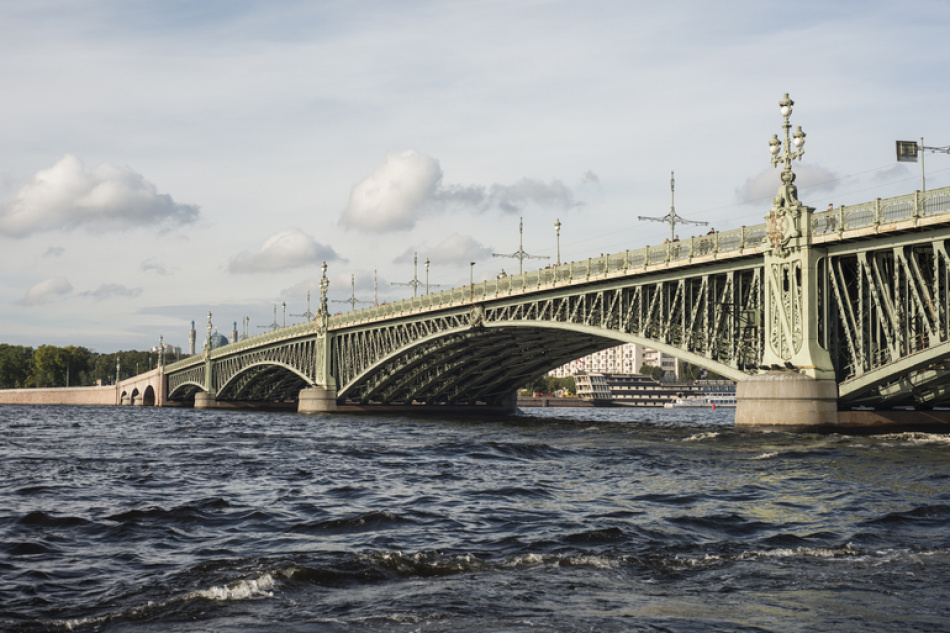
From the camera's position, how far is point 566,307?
58688mm

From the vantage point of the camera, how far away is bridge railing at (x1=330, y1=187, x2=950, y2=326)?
121 ft

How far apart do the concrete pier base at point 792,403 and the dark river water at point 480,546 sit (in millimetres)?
10007

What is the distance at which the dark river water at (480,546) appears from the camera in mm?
9844

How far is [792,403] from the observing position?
39344 mm

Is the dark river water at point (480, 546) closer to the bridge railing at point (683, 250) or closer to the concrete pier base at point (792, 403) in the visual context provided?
the concrete pier base at point (792, 403)

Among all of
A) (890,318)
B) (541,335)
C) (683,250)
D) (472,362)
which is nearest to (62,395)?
(472,362)

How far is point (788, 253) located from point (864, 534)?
93.3ft

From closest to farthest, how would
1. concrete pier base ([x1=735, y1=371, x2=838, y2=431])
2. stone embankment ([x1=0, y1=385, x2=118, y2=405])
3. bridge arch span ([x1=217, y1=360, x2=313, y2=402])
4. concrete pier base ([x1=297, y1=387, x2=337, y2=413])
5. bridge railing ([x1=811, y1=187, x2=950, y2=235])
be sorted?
bridge railing ([x1=811, y1=187, x2=950, y2=235]), concrete pier base ([x1=735, y1=371, x2=838, y2=431]), concrete pier base ([x1=297, y1=387, x2=337, y2=413]), bridge arch span ([x1=217, y1=360, x2=313, y2=402]), stone embankment ([x1=0, y1=385, x2=118, y2=405])

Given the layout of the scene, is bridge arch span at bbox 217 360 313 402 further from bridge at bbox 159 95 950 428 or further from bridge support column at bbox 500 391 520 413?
bridge at bbox 159 95 950 428

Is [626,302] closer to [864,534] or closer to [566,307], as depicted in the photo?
[566,307]

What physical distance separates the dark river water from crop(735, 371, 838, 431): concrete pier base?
32.8ft

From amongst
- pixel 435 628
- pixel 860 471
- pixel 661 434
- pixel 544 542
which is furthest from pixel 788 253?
pixel 435 628

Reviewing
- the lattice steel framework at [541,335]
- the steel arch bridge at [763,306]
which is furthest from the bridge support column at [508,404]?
the steel arch bridge at [763,306]

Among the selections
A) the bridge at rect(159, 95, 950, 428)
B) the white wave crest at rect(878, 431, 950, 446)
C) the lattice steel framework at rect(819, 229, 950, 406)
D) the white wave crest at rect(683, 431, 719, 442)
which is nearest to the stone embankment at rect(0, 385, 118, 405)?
the bridge at rect(159, 95, 950, 428)
